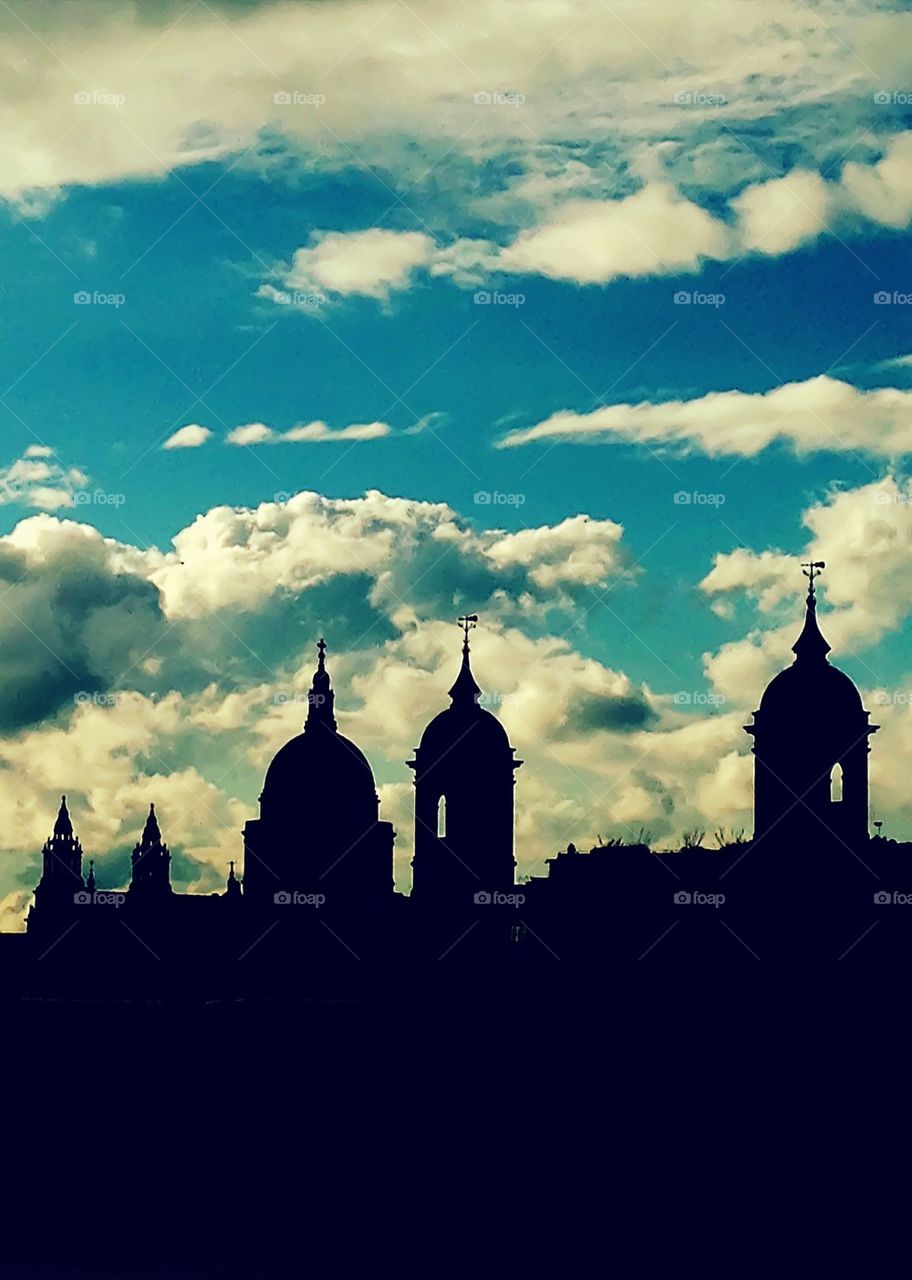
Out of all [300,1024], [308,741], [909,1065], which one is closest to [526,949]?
[308,741]

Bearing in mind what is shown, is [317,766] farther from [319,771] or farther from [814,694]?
[814,694]

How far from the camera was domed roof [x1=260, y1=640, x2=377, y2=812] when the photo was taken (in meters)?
60.3

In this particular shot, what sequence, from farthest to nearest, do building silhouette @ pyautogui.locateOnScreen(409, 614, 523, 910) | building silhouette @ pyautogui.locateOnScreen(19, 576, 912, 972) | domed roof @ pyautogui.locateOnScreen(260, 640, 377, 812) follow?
domed roof @ pyautogui.locateOnScreen(260, 640, 377, 812)
building silhouette @ pyautogui.locateOnScreen(409, 614, 523, 910)
building silhouette @ pyautogui.locateOnScreen(19, 576, 912, 972)

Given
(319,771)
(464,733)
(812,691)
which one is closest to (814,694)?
(812,691)

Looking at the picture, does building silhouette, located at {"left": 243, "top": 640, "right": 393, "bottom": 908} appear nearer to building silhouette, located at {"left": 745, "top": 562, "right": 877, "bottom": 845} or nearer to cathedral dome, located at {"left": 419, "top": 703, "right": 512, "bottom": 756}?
cathedral dome, located at {"left": 419, "top": 703, "right": 512, "bottom": 756}

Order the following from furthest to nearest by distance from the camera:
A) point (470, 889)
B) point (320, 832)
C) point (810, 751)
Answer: point (320, 832) → point (470, 889) → point (810, 751)

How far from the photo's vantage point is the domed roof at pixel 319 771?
198 feet

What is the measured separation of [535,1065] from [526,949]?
27877 mm

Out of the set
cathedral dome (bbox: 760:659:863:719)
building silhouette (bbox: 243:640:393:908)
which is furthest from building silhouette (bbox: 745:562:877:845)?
building silhouette (bbox: 243:640:393:908)

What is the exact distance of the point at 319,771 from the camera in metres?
60.5

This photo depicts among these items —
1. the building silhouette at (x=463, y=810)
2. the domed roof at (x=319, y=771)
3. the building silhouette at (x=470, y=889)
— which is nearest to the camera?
the building silhouette at (x=470, y=889)

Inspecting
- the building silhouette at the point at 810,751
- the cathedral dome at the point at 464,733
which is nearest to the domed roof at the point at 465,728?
the cathedral dome at the point at 464,733

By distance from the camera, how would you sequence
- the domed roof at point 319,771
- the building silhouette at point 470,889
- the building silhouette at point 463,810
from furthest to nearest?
1. the domed roof at point 319,771
2. the building silhouette at point 463,810
3. the building silhouette at point 470,889

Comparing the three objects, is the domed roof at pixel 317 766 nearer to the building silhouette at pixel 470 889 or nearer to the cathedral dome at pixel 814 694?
the building silhouette at pixel 470 889
